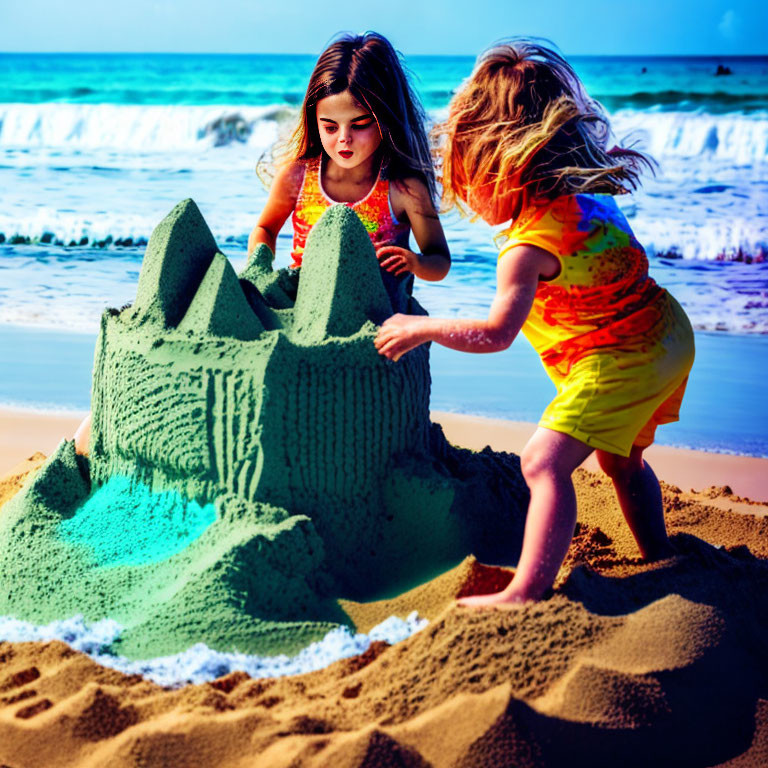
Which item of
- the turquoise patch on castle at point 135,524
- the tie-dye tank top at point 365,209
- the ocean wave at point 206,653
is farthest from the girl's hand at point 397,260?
the ocean wave at point 206,653

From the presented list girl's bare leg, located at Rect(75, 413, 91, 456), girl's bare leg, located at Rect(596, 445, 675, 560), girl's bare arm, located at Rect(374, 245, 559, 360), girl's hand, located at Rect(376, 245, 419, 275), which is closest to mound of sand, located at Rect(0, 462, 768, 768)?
girl's bare leg, located at Rect(596, 445, 675, 560)

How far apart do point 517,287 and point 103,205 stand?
10162mm

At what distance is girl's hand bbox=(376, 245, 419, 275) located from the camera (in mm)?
2725

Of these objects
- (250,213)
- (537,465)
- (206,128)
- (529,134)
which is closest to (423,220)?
(529,134)

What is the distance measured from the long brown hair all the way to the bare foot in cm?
136

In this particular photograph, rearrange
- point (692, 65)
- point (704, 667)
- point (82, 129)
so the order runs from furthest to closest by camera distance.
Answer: point (692, 65) → point (82, 129) → point (704, 667)

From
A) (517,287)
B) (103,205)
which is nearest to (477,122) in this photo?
(517,287)

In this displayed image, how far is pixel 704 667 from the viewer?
200 cm

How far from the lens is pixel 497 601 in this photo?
2057mm

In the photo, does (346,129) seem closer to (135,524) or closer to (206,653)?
(135,524)

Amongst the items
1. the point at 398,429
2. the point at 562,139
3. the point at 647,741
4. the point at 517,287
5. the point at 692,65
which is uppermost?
the point at 692,65

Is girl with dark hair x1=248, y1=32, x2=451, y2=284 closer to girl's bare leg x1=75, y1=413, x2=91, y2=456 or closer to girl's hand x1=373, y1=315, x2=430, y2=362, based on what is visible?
girl's hand x1=373, y1=315, x2=430, y2=362

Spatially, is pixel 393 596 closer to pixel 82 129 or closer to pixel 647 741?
pixel 647 741

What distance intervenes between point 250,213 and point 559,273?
30.0 ft
